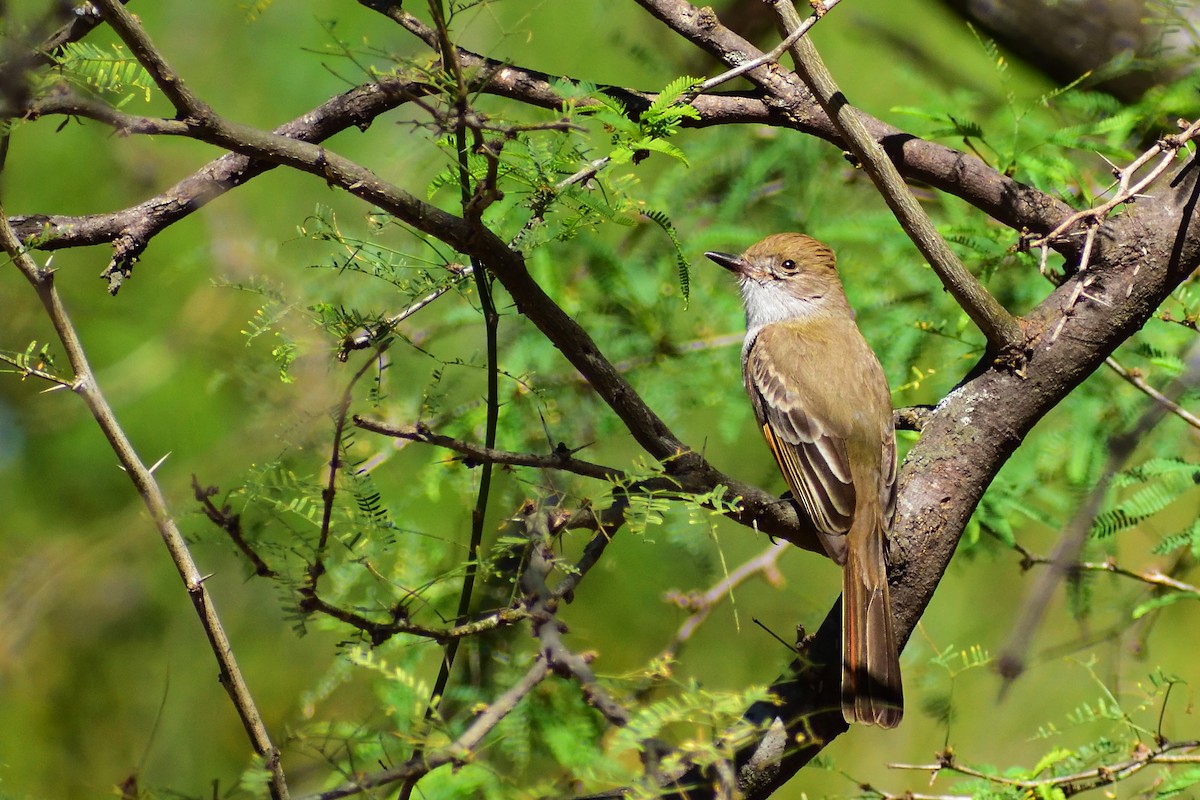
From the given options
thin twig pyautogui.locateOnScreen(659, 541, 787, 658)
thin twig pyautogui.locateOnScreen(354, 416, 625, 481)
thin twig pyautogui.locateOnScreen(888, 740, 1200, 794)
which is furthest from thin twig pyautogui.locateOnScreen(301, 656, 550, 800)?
thin twig pyautogui.locateOnScreen(659, 541, 787, 658)

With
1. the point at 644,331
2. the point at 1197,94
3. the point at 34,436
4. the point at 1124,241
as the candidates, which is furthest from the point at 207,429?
the point at 1197,94

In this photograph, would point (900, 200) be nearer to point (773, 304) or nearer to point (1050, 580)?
point (1050, 580)

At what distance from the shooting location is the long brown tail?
2697mm

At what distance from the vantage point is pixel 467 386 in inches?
168

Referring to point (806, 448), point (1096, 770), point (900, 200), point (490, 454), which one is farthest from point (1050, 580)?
point (806, 448)

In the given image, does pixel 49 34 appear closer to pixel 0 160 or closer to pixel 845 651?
pixel 0 160

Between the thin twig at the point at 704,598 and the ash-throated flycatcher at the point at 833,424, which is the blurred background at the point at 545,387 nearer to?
the thin twig at the point at 704,598

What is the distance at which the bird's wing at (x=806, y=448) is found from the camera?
3.62m

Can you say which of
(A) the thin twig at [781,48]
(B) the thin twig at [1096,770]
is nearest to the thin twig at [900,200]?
(A) the thin twig at [781,48]

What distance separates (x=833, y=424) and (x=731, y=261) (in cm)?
106

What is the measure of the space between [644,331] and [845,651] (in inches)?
97.0

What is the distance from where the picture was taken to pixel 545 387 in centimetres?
404

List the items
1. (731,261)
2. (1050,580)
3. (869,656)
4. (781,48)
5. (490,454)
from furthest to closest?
(731,261) < (869,656) < (781,48) < (490,454) < (1050,580)

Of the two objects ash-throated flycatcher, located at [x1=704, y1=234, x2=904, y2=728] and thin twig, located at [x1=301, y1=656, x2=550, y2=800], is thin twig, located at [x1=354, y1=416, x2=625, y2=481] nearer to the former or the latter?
thin twig, located at [x1=301, y1=656, x2=550, y2=800]
